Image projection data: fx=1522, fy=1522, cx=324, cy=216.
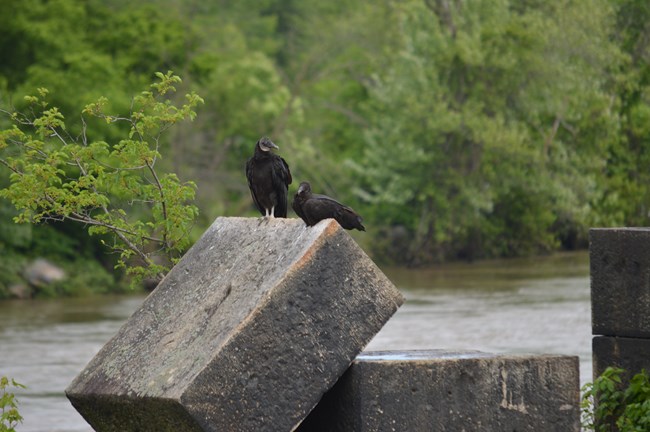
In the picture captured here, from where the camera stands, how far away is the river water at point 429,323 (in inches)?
705

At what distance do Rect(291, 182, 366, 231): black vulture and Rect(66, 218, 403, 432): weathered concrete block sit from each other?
10 centimetres

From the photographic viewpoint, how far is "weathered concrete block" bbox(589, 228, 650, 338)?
8.41 metres

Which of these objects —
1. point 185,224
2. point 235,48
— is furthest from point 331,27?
point 185,224

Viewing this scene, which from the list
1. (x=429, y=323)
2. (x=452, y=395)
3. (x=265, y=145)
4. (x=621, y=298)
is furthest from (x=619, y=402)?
(x=429, y=323)

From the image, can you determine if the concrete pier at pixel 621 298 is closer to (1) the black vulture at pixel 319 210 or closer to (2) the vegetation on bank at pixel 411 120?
(1) the black vulture at pixel 319 210

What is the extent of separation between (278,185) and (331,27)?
148 ft

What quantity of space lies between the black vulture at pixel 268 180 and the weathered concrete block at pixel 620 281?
1.77 metres

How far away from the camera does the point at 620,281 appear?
852 cm

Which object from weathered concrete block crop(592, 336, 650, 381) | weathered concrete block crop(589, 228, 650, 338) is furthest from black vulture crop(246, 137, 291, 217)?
weathered concrete block crop(592, 336, 650, 381)

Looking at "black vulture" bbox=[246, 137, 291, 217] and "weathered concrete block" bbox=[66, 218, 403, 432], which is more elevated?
"black vulture" bbox=[246, 137, 291, 217]

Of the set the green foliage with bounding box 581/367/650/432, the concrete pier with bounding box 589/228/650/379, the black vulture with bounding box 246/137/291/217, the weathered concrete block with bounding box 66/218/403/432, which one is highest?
the black vulture with bounding box 246/137/291/217

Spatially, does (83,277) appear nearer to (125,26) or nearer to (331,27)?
(125,26)

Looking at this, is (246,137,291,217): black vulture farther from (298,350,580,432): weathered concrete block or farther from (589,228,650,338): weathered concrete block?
(589,228,650,338): weathered concrete block

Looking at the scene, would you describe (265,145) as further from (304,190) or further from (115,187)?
(115,187)
